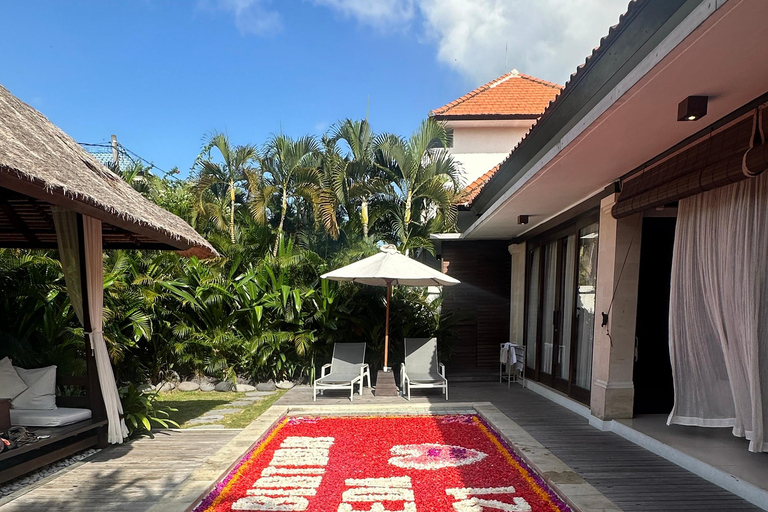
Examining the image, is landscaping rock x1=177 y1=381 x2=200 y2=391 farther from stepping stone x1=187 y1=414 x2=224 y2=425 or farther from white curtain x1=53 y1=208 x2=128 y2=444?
white curtain x1=53 y1=208 x2=128 y2=444

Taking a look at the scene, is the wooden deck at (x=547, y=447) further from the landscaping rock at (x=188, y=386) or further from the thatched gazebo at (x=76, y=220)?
the landscaping rock at (x=188, y=386)

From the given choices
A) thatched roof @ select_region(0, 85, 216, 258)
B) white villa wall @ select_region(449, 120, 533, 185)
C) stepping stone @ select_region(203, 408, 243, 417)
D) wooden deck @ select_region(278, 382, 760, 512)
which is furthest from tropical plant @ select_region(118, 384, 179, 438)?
white villa wall @ select_region(449, 120, 533, 185)

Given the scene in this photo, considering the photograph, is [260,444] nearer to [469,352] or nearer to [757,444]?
[757,444]

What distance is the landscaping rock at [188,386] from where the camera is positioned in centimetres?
857

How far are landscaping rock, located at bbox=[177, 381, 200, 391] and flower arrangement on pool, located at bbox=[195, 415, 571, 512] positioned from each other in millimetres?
3265

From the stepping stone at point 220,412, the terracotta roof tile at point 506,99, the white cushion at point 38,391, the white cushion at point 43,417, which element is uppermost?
the terracotta roof tile at point 506,99

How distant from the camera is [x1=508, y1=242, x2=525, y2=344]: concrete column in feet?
30.6

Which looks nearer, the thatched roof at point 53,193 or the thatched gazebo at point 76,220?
the thatched roof at point 53,193

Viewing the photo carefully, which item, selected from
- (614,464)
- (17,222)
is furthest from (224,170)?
(614,464)

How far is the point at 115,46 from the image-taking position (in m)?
16.0

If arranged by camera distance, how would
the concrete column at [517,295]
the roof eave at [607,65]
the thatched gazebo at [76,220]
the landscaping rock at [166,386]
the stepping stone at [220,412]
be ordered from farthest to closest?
the concrete column at [517,295] → the landscaping rock at [166,386] → the stepping stone at [220,412] → the thatched gazebo at [76,220] → the roof eave at [607,65]

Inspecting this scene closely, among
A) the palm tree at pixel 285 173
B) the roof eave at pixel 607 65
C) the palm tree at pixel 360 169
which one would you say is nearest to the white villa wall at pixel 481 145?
the palm tree at pixel 360 169

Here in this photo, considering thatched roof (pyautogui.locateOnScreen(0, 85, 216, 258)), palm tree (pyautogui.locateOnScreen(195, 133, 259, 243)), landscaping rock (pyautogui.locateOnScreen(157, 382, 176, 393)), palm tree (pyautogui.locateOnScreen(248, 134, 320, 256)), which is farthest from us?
palm tree (pyautogui.locateOnScreen(195, 133, 259, 243))

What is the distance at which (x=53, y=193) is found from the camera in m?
3.62
